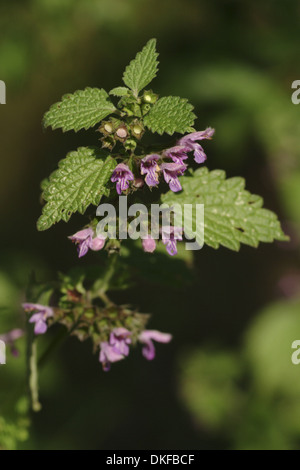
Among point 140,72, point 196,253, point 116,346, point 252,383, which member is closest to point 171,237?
point 116,346

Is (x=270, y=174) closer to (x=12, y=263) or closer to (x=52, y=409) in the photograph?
(x=12, y=263)

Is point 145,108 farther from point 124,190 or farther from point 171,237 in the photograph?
point 171,237

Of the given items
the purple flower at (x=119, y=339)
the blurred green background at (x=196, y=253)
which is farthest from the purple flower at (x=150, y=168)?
the blurred green background at (x=196, y=253)

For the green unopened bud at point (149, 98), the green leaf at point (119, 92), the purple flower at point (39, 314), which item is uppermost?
the green leaf at point (119, 92)

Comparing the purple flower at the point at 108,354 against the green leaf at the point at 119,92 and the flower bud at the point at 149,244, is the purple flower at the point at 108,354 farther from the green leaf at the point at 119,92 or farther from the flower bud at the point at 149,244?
the green leaf at the point at 119,92


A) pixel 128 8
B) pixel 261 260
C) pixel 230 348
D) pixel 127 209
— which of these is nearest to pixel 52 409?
pixel 230 348

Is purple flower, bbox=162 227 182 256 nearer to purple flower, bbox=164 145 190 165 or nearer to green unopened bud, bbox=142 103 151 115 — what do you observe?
purple flower, bbox=164 145 190 165

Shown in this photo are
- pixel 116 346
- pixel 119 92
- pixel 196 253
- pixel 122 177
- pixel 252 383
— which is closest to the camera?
pixel 122 177
